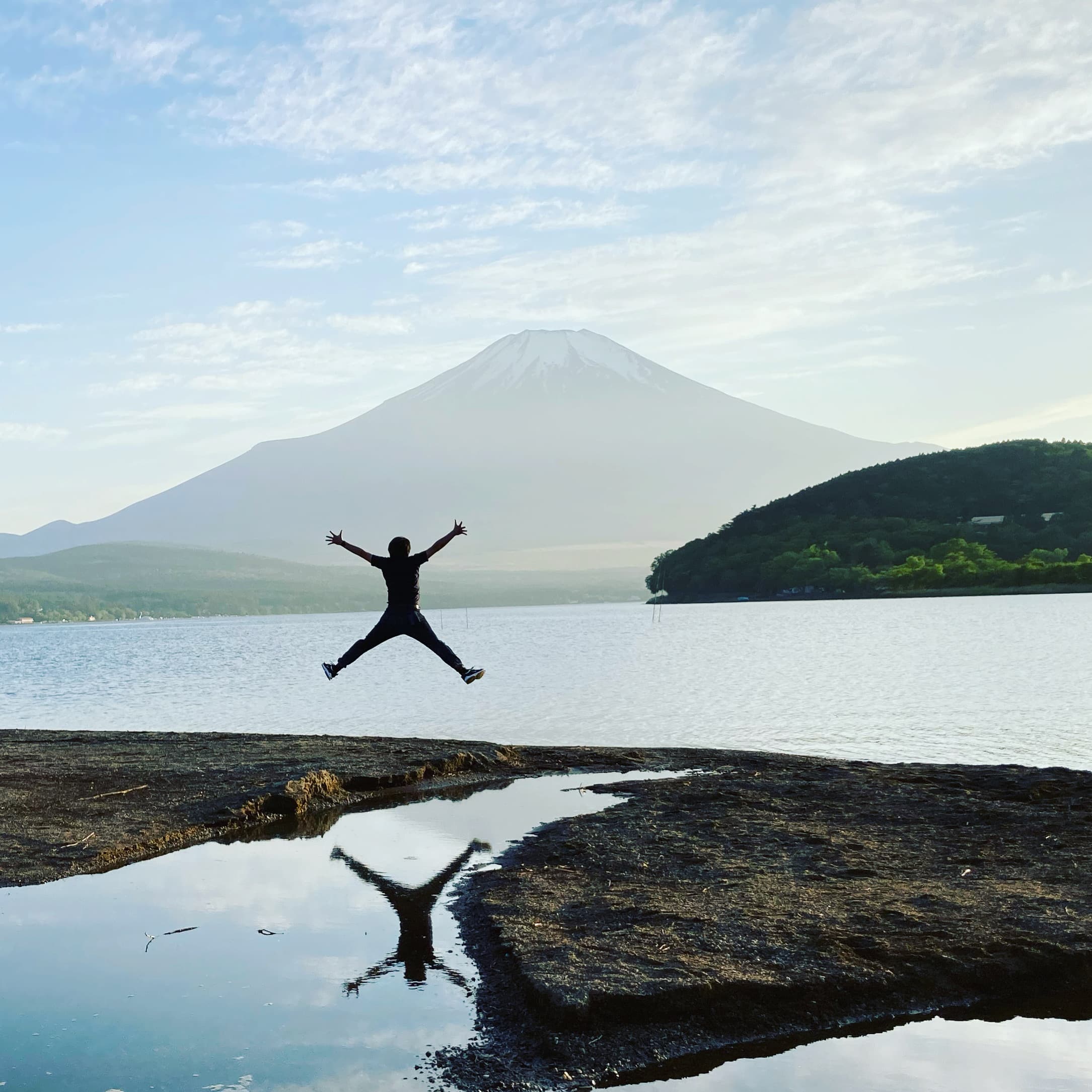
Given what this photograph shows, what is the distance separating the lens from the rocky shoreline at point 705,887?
18.4 ft

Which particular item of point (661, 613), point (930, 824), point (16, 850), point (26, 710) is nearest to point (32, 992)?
point (16, 850)

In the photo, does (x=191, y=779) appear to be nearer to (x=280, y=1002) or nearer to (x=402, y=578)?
(x=402, y=578)

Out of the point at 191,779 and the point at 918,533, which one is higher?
the point at 918,533

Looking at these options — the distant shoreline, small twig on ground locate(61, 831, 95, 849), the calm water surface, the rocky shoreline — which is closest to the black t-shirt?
the rocky shoreline

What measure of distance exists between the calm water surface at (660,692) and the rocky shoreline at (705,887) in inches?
265

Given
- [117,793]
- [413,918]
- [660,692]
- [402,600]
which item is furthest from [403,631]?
[660,692]

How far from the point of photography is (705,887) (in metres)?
7.91

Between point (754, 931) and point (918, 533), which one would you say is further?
point (918, 533)

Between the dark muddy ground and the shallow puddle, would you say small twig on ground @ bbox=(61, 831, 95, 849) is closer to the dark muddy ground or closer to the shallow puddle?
the dark muddy ground

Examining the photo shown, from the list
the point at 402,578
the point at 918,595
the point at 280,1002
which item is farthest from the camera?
the point at 918,595

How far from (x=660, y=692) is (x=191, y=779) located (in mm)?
20647

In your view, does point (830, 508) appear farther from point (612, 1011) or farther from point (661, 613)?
point (612, 1011)

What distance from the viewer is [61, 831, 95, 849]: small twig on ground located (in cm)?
982

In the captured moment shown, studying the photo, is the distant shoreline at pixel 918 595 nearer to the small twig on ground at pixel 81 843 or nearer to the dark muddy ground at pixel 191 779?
the dark muddy ground at pixel 191 779
